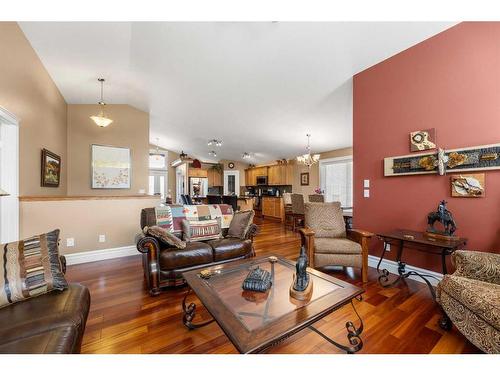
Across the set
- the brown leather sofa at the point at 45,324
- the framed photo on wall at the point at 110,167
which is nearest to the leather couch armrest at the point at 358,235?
the brown leather sofa at the point at 45,324

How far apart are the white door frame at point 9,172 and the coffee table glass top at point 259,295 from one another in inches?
97.2

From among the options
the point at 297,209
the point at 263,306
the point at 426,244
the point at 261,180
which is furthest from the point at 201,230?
the point at 261,180

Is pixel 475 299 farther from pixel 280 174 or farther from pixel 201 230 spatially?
pixel 280 174

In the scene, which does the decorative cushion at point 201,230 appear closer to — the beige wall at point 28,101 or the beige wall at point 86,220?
the beige wall at point 86,220

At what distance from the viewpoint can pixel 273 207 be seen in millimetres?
7273

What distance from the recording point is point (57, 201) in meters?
2.90

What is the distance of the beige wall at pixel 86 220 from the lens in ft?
8.87

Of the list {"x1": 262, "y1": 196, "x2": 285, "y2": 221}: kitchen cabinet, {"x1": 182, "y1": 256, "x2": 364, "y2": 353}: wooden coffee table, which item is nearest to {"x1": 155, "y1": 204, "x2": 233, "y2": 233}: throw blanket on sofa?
{"x1": 182, "y1": 256, "x2": 364, "y2": 353}: wooden coffee table

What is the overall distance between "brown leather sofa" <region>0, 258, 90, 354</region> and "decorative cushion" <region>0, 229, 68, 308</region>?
5 cm

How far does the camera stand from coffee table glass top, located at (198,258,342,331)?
3.66 feet

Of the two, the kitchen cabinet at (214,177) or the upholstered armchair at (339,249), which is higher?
the kitchen cabinet at (214,177)
